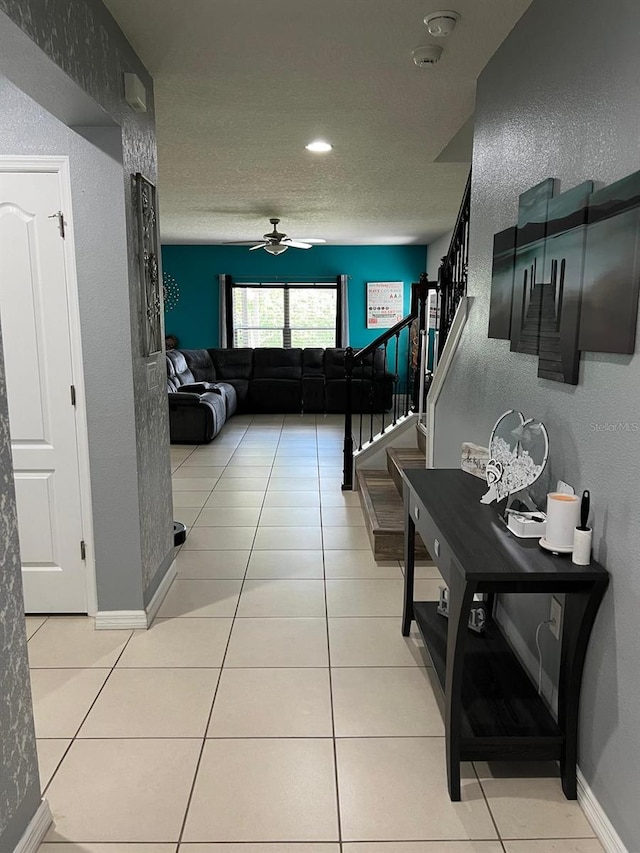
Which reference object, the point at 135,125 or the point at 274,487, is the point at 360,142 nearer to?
the point at 135,125

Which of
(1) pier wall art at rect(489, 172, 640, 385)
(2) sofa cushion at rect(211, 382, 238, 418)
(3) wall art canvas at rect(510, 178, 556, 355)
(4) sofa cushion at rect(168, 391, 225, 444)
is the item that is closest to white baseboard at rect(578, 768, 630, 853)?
(1) pier wall art at rect(489, 172, 640, 385)

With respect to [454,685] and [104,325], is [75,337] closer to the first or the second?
[104,325]

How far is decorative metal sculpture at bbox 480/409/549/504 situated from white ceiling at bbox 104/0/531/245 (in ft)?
5.17

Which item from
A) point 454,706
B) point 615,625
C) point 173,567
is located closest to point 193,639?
point 173,567

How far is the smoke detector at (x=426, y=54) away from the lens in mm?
2596

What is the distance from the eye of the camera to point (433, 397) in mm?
3725

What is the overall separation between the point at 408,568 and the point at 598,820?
3.91ft


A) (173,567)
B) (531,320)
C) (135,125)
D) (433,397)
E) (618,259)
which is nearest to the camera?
(618,259)

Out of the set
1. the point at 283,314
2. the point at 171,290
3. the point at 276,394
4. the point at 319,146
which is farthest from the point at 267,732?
the point at 171,290

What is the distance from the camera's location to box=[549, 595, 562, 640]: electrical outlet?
2.00 m

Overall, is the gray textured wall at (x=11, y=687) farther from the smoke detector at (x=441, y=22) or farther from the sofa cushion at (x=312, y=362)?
the sofa cushion at (x=312, y=362)

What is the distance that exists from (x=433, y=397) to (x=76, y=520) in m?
2.10

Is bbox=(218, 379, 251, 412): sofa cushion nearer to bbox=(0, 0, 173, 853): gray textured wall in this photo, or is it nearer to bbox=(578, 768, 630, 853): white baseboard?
bbox=(0, 0, 173, 853): gray textured wall
